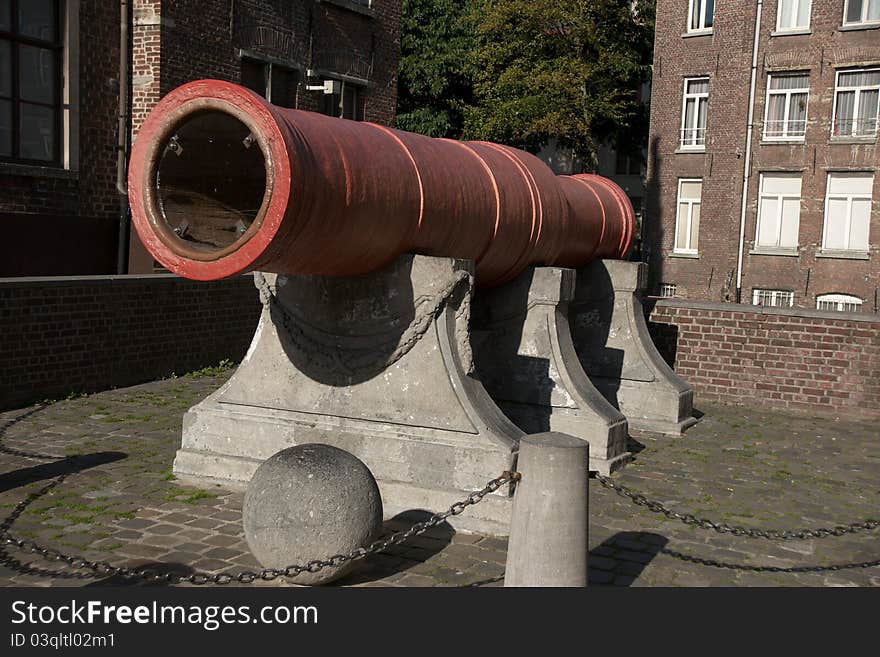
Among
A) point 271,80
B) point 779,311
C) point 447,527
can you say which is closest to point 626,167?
point 271,80

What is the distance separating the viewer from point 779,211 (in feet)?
81.1

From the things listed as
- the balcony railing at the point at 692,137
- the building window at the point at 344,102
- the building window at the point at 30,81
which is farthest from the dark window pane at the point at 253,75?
the balcony railing at the point at 692,137

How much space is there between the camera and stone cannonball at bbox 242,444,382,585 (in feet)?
14.6

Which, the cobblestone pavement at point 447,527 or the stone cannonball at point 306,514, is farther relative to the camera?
the cobblestone pavement at point 447,527

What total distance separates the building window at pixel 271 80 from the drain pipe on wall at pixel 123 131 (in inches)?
95.9

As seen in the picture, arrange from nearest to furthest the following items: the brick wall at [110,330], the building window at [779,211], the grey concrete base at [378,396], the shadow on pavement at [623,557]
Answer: the shadow on pavement at [623,557], the grey concrete base at [378,396], the brick wall at [110,330], the building window at [779,211]

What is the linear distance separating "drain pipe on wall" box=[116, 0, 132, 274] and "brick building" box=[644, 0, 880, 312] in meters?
17.0

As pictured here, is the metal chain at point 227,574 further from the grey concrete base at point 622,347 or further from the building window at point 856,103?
the building window at point 856,103

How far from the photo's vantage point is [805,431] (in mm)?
9594

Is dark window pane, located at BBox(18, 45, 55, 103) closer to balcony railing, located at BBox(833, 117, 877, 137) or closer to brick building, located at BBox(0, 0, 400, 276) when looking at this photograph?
brick building, located at BBox(0, 0, 400, 276)

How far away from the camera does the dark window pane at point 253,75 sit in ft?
51.2

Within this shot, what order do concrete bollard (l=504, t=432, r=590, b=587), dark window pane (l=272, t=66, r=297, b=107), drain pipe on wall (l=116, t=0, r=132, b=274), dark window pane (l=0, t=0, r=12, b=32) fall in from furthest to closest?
dark window pane (l=272, t=66, r=297, b=107)
drain pipe on wall (l=116, t=0, r=132, b=274)
dark window pane (l=0, t=0, r=12, b=32)
concrete bollard (l=504, t=432, r=590, b=587)

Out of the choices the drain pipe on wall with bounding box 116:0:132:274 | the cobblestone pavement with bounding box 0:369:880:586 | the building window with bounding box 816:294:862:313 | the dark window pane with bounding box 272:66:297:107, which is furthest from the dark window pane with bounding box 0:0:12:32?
the building window with bounding box 816:294:862:313

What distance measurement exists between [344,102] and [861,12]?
45.5 feet
